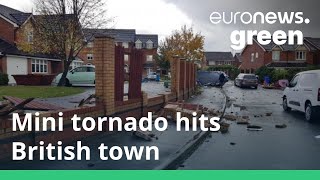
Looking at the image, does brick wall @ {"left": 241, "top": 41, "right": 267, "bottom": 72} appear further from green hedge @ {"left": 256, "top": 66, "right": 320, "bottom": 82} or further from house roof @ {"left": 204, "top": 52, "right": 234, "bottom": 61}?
house roof @ {"left": 204, "top": 52, "right": 234, "bottom": 61}

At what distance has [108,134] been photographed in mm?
8430

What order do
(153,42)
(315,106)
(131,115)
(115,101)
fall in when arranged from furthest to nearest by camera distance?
(153,42), (315,106), (131,115), (115,101)

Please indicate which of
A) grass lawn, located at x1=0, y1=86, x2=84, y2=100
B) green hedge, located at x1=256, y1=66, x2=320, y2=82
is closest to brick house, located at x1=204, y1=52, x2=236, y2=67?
green hedge, located at x1=256, y1=66, x2=320, y2=82

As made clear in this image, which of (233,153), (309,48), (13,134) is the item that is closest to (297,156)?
(233,153)

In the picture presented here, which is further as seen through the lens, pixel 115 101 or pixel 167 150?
pixel 115 101

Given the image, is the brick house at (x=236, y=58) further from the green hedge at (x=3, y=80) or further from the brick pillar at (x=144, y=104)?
the brick pillar at (x=144, y=104)

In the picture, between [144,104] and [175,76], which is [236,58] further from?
[144,104]

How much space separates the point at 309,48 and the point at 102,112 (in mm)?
54049

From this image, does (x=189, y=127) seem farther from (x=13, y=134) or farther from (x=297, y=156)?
(x=13, y=134)

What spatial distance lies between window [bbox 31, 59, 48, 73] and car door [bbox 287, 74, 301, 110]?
2768 cm

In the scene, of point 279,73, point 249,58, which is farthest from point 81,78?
point 249,58

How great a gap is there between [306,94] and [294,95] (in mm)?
1598

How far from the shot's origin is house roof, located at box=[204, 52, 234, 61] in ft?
346

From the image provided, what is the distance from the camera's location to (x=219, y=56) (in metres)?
107
